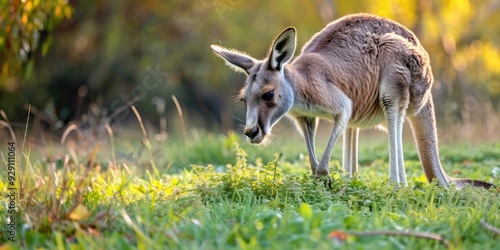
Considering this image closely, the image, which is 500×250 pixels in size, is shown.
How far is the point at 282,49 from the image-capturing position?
5.50 meters

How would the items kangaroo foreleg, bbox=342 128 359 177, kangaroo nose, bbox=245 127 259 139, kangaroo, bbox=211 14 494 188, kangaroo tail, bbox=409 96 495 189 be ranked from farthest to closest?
kangaroo foreleg, bbox=342 128 359 177, kangaroo tail, bbox=409 96 495 189, kangaroo, bbox=211 14 494 188, kangaroo nose, bbox=245 127 259 139

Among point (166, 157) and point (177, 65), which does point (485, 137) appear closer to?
point (166, 157)

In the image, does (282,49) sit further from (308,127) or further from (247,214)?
(247,214)

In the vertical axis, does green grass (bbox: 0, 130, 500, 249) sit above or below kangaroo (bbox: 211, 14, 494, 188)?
below

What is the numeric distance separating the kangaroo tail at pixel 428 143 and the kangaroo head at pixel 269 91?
1510 millimetres

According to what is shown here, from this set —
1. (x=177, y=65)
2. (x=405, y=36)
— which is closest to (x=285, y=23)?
(x=177, y=65)

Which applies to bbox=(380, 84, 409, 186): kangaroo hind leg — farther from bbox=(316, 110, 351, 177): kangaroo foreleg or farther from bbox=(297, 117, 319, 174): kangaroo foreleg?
bbox=(297, 117, 319, 174): kangaroo foreleg

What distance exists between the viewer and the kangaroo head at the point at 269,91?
5.38 meters

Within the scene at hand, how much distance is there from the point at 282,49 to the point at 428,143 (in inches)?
70.3

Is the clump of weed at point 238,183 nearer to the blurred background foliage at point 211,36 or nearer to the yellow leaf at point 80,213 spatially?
the yellow leaf at point 80,213

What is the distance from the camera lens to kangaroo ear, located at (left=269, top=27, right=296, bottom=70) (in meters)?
5.39

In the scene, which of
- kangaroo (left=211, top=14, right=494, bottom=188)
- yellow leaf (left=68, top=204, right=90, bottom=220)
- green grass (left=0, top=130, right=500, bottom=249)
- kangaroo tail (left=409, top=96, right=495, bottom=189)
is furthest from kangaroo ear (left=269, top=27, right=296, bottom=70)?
yellow leaf (left=68, top=204, right=90, bottom=220)

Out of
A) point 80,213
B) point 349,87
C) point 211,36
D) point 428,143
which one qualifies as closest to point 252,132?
point 349,87

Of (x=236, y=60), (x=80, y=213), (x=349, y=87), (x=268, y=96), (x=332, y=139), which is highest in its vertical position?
(x=349, y=87)
